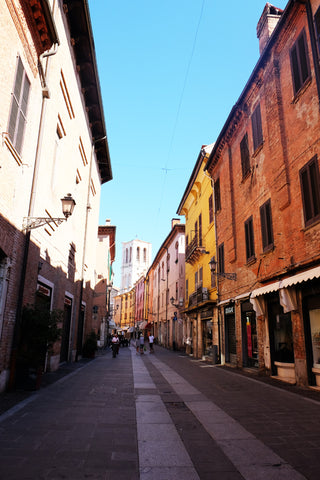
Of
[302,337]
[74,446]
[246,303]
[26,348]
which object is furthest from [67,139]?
[74,446]

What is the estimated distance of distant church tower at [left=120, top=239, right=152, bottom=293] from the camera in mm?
95625

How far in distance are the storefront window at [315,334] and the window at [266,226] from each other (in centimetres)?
321

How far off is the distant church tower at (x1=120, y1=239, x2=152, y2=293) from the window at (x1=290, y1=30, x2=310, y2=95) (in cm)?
8555

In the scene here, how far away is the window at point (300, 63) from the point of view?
1030cm

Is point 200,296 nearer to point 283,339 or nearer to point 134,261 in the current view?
point 283,339

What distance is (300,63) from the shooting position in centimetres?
1050

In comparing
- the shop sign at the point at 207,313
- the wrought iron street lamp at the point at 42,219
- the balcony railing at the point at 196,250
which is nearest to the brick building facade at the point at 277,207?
the shop sign at the point at 207,313

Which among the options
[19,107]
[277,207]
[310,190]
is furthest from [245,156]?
[19,107]

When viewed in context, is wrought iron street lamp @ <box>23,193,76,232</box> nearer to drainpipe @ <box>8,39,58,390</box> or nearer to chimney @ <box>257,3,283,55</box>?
drainpipe @ <box>8,39,58,390</box>

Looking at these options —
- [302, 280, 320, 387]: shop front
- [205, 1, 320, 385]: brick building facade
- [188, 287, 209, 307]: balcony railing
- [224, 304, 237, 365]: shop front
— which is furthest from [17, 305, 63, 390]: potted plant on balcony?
[188, 287, 209, 307]: balcony railing

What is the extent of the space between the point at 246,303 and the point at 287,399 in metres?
6.58

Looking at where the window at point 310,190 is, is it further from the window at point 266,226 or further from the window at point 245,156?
the window at point 245,156

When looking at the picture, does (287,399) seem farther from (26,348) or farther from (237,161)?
(237,161)

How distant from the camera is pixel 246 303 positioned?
47.4ft
